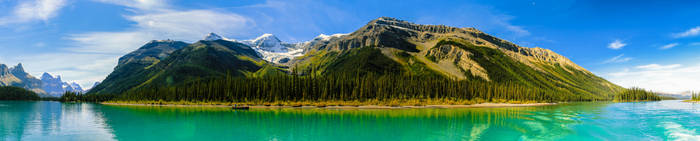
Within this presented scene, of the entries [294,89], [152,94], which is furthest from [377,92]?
[152,94]

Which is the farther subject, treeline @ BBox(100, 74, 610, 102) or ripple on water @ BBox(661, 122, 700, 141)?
treeline @ BBox(100, 74, 610, 102)

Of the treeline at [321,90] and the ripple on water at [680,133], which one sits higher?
the treeline at [321,90]

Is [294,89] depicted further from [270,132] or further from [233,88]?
[270,132]

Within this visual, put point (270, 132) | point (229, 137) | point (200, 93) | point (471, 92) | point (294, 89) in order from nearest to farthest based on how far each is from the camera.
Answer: point (229, 137), point (270, 132), point (294, 89), point (200, 93), point (471, 92)

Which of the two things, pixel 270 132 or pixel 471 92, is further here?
pixel 471 92

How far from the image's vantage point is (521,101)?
173125 millimetres

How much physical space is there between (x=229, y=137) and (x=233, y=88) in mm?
109723

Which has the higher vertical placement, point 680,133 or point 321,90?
point 321,90

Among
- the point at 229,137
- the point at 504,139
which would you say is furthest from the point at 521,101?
the point at 229,137

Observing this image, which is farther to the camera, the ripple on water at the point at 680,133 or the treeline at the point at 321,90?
the treeline at the point at 321,90

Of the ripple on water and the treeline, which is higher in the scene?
the treeline

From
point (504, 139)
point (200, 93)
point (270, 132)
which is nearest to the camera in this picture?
point (504, 139)

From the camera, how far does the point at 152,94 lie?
181m

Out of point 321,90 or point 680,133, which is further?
point 321,90
